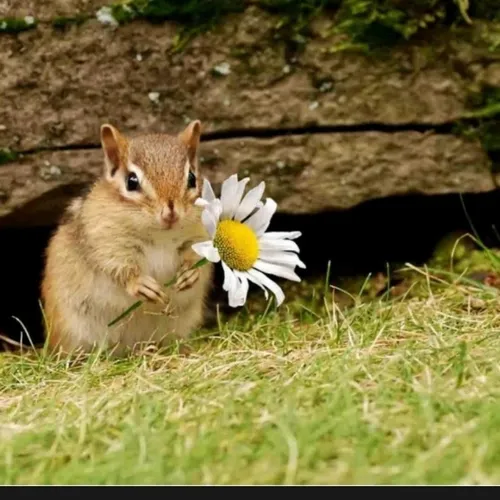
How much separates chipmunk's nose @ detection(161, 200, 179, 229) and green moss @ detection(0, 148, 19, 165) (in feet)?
3.29

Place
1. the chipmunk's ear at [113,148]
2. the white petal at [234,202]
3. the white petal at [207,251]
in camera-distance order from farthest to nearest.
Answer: the chipmunk's ear at [113,148] → the white petal at [234,202] → the white petal at [207,251]

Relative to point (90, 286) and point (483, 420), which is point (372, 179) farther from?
point (483, 420)

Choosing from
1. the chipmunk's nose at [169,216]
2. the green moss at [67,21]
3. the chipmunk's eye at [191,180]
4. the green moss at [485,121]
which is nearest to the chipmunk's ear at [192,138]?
the chipmunk's eye at [191,180]

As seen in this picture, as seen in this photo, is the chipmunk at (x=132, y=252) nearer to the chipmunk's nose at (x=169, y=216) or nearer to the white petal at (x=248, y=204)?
the chipmunk's nose at (x=169, y=216)

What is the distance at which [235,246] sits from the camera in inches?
133

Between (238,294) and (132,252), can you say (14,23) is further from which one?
(238,294)

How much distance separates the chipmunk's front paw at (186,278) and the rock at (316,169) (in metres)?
0.67

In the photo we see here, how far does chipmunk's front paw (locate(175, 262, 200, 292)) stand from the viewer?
12.1 feet

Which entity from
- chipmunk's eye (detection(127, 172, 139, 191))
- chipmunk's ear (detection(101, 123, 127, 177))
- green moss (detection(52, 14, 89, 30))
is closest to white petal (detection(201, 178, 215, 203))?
chipmunk's eye (detection(127, 172, 139, 191))

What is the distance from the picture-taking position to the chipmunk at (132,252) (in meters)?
3.55

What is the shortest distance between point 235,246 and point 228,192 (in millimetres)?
185

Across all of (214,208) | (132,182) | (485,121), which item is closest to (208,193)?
(214,208)

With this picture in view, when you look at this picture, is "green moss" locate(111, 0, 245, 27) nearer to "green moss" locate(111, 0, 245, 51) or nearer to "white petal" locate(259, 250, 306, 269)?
"green moss" locate(111, 0, 245, 51)

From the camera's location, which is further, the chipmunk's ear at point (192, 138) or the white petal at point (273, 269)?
the chipmunk's ear at point (192, 138)
